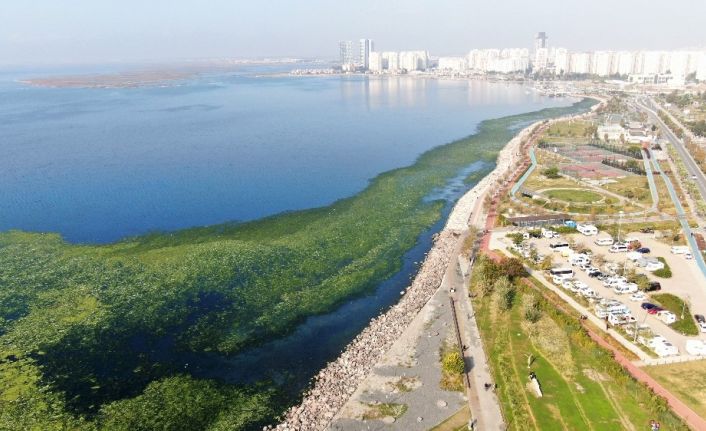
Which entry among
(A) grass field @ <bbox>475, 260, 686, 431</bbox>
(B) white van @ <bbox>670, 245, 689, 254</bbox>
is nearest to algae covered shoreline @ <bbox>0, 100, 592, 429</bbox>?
(A) grass field @ <bbox>475, 260, 686, 431</bbox>

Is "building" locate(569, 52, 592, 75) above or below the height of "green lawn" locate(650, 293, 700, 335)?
above

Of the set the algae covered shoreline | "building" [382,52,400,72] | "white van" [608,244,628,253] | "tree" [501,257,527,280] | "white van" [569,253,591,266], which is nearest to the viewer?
the algae covered shoreline

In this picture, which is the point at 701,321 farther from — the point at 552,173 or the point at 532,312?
the point at 552,173

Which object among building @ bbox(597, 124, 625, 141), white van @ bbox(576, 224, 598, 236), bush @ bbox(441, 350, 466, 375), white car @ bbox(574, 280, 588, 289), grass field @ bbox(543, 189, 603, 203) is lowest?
bush @ bbox(441, 350, 466, 375)

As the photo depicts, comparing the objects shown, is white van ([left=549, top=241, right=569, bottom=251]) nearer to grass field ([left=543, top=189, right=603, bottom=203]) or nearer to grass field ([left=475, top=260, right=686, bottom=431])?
grass field ([left=475, top=260, right=686, bottom=431])

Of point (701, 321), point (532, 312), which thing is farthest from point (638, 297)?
point (532, 312)

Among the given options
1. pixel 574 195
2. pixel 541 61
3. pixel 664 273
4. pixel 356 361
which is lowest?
pixel 356 361

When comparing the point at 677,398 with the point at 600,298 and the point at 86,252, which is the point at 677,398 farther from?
the point at 86,252

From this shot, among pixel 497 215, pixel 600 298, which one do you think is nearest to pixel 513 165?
pixel 497 215
